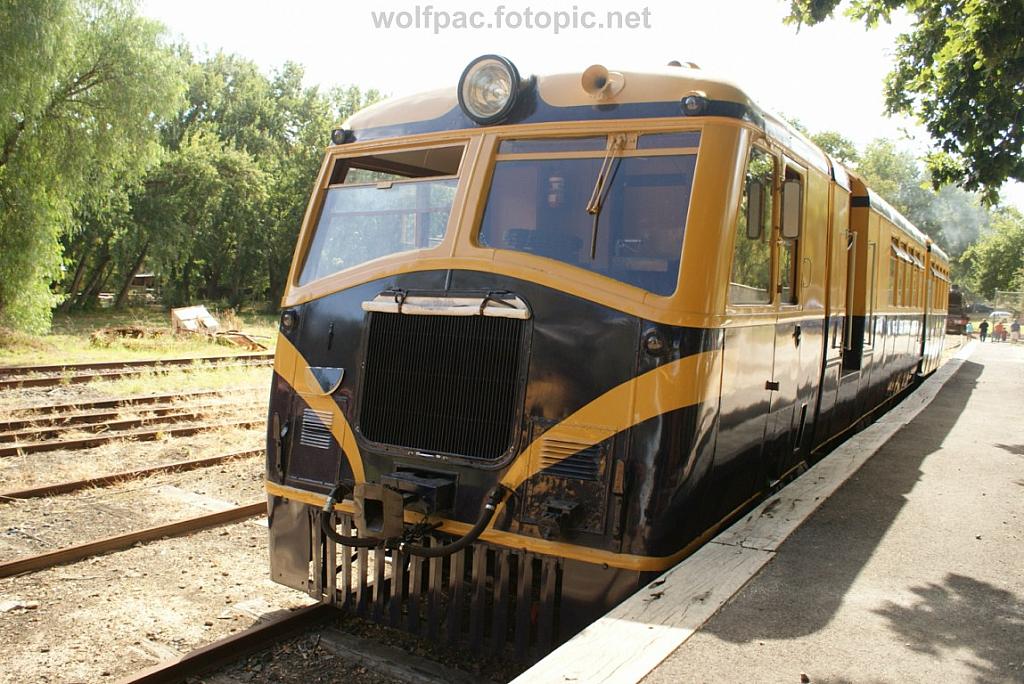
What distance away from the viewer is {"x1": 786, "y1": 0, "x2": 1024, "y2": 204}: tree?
9758 millimetres

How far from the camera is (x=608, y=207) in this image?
428 cm

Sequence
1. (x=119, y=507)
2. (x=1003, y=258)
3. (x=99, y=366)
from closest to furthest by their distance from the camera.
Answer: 1. (x=119, y=507)
2. (x=99, y=366)
3. (x=1003, y=258)

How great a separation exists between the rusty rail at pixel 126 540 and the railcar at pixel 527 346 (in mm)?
2085

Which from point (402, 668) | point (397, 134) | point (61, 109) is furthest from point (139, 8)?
point (402, 668)

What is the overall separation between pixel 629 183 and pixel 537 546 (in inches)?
73.9

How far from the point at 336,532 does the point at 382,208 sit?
1896mm

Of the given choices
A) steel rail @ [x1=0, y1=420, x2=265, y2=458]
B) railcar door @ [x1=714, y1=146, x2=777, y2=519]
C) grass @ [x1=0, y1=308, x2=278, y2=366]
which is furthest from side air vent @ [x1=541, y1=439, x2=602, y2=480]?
grass @ [x1=0, y1=308, x2=278, y2=366]

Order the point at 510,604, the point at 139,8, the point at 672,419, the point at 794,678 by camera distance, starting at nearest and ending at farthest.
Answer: the point at 794,678 < the point at 672,419 < the point at 510,604 < the point at 139,8

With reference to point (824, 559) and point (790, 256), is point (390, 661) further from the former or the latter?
point (790, 256)

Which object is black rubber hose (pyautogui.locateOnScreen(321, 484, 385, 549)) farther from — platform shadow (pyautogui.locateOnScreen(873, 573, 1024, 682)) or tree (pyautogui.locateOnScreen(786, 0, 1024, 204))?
tree (pyautogui.locateOnScreen(786, 0, 1024, 204))

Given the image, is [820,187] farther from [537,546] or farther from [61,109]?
[61,109]

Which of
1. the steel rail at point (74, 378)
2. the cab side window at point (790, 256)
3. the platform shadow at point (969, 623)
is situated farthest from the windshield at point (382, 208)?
the steel rail at point (74, 378)

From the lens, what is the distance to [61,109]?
75.6 ft

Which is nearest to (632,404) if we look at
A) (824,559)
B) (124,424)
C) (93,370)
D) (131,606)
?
(824,559)
